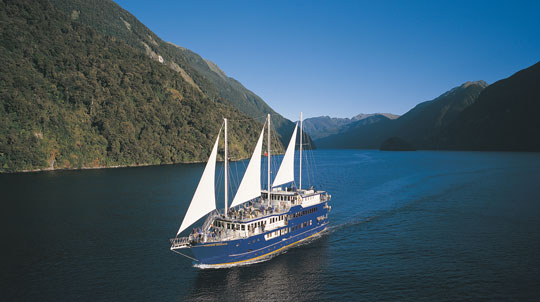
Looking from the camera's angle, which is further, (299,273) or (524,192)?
(524,192)

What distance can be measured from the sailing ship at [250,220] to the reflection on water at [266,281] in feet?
5.65

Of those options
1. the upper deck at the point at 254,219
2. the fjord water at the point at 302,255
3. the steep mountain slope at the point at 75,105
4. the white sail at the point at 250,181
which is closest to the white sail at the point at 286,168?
the upper deck at the point at 254,219

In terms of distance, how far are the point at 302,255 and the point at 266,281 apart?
877 centimetres

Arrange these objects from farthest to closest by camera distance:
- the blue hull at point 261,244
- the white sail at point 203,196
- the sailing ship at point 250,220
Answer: the blue hull at point 261,244 → the sailing ship at point 250,220 → the white sail at point 203,196

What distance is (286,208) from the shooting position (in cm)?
4403

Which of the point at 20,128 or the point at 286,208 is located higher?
the point at 20,128

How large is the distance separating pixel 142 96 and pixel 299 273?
17144 cm

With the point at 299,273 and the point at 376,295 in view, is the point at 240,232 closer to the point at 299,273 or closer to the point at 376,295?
the point at 299,273

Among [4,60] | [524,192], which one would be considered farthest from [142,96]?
[524,192]

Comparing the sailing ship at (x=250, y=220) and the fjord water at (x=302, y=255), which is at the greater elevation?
the sailing ship at (x=250, y=220)

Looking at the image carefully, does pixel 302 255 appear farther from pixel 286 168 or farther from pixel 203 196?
pixel 203 196

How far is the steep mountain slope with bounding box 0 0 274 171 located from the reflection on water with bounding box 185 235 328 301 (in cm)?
11518

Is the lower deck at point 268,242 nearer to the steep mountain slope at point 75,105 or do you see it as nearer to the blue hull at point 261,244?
the blue hull at point 261,244

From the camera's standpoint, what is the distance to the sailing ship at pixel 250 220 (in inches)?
1361
